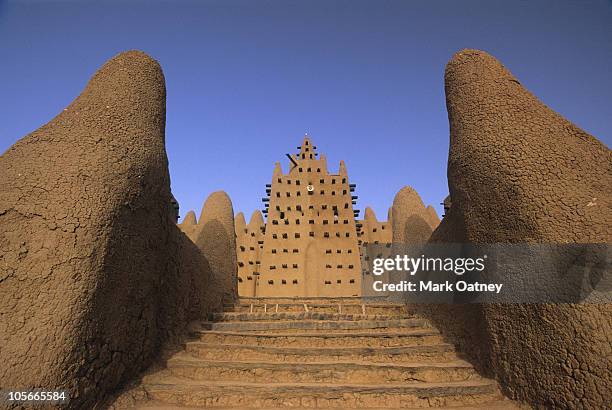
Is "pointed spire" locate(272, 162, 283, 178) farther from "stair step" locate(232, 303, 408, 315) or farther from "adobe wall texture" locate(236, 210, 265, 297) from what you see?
"stair step" locate(232, 303, 408, 315)

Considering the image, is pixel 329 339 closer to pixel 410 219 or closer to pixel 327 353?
pixel 327 353

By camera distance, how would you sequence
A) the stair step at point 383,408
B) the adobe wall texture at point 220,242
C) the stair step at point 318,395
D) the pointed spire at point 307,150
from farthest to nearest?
1. the pointed spire at point 307,150
2. the adobe wall texture at point 220,242
3. the stair step at point 318,395
4. the stair step at point 383,408

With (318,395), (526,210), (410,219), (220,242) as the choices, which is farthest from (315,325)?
(410,219)

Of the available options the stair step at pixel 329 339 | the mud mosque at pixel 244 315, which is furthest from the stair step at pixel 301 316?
the stair step at pixel 329 339

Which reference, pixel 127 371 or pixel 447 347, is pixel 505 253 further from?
pixel 127 371

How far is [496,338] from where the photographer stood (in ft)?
13.7

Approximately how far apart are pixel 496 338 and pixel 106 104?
5717 mm

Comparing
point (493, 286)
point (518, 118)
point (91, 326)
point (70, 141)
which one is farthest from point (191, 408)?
point (518, 118)

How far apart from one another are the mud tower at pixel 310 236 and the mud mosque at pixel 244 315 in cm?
732

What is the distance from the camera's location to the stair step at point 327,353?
4953 mm

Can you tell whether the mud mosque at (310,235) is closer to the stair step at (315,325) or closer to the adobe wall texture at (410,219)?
the adobe wall texture at (410,219)

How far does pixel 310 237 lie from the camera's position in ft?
47.1

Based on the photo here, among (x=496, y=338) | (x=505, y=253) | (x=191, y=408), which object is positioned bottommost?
(x=191, y=408)

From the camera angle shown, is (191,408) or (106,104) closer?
(191,408)
